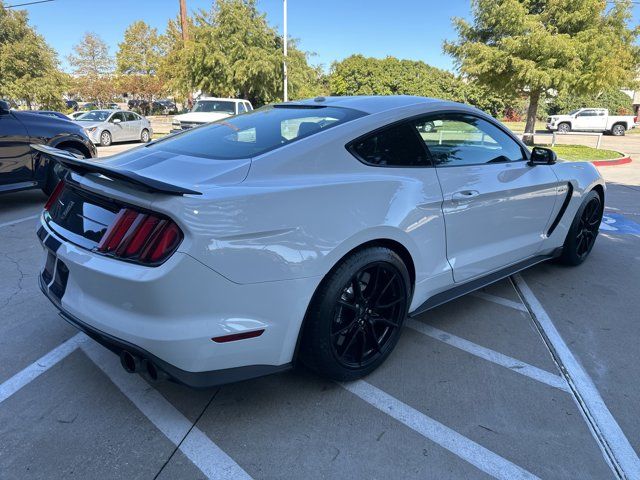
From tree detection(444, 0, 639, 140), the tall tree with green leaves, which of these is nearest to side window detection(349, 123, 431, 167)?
tree detection(444, 0, 639, 140)

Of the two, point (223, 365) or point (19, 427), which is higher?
point (223, 365)

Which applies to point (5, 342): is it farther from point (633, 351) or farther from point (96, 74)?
point (96, 74)

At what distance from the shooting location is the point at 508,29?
1580 cm

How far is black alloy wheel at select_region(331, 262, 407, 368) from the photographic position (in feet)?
8.13

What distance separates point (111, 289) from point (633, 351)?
126 inches

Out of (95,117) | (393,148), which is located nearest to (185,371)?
(393,148)

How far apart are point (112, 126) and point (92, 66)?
44.5 meters

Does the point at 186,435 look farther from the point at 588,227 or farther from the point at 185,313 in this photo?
the point at 588,227

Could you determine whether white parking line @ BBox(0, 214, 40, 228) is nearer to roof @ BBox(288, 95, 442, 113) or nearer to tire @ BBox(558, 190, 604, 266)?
roof @ BBox(288, 95, 442, 113)

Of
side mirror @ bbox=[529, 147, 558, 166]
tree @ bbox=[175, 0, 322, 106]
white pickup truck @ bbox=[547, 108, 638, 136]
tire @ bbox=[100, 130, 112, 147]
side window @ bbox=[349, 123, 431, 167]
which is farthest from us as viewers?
white pickup truck @ bbox=[547, 108, 638, 136]

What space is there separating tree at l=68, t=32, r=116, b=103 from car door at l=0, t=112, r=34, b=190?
51.2 metres

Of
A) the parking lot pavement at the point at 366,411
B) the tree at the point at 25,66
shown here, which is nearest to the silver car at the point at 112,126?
the tree at the point at 25,66

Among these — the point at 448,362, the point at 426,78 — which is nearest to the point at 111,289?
the point at 448,362

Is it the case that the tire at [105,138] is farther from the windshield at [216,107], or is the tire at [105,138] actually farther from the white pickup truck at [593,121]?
the white pickup truck at [593,121]
